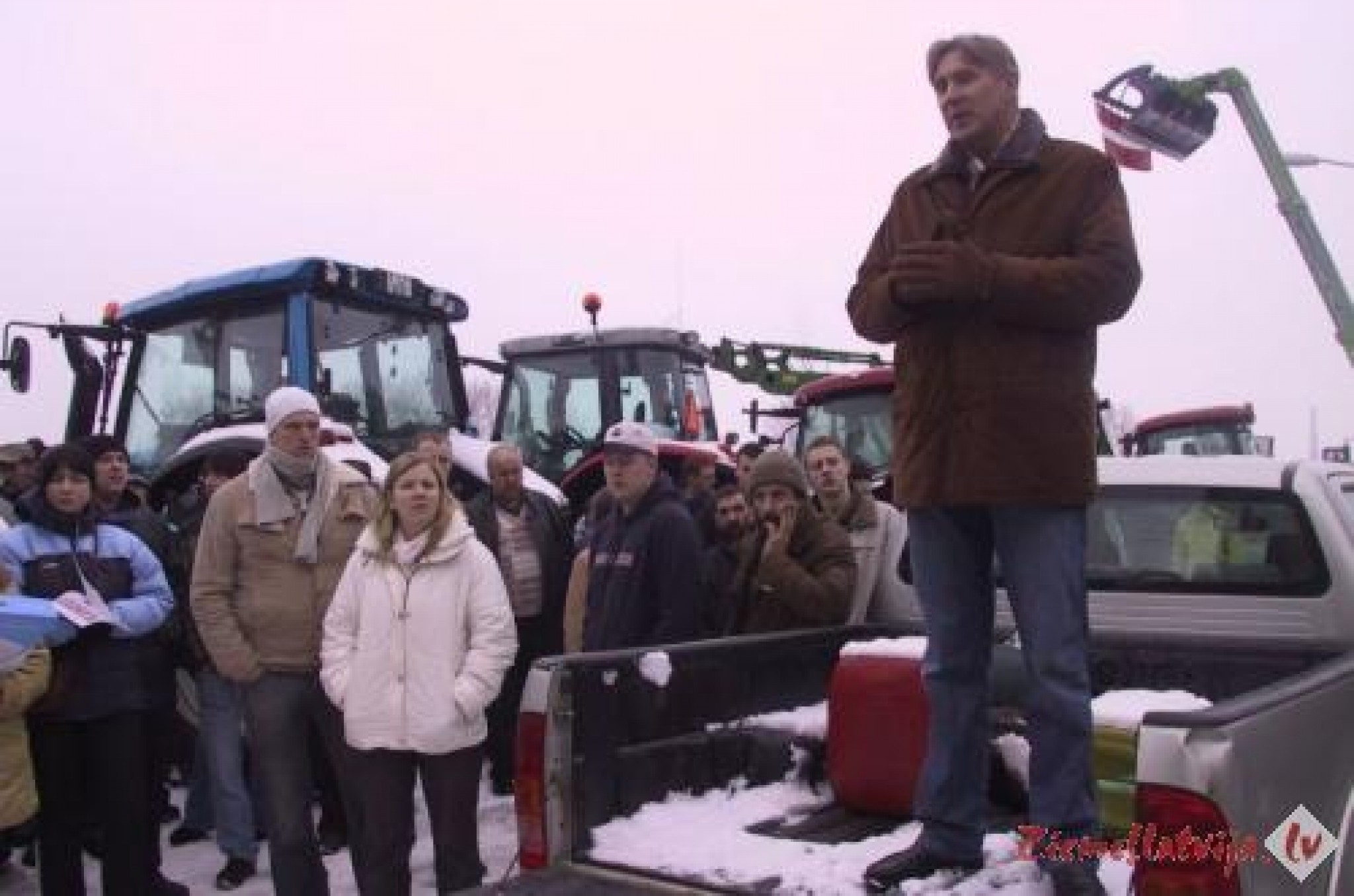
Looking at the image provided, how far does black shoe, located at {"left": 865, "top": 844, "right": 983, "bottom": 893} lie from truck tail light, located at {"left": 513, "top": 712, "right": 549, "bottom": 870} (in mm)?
748

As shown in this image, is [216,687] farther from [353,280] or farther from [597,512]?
[353,280]

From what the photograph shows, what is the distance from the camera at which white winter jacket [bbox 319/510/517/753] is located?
3.63m

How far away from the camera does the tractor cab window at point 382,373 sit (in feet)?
24.5

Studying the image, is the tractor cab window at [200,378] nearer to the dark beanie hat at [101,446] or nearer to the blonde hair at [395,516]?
the dark beanie hat at [101,446]

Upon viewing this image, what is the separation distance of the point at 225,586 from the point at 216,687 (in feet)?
4.71

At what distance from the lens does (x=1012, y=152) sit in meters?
2.56

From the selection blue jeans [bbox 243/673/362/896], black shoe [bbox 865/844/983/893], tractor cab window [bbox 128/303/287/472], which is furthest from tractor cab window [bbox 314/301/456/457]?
black shoe [bbox 865/844/983/893]

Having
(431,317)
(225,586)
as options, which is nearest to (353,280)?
(431,317)

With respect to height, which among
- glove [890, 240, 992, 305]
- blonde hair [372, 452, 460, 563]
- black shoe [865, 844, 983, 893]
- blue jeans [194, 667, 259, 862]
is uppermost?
glove [890, 240, 992, 305]

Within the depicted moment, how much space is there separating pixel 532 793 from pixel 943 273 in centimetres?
148

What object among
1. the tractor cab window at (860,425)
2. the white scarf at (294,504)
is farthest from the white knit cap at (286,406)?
the tractor cab window at (860,425)

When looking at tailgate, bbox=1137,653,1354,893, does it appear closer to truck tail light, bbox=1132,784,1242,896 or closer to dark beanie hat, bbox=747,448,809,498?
truck tail light, bbox=1132,784,1242,896

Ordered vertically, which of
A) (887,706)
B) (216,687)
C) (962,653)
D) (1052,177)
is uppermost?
(1052,177)

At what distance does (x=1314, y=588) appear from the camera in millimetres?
3676
